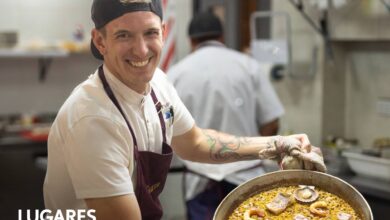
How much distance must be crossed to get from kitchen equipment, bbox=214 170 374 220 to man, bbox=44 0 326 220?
53mm

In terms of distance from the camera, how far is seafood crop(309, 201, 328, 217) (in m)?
1.12

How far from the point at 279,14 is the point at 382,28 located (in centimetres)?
58

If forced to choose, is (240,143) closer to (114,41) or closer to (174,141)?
(174,141)

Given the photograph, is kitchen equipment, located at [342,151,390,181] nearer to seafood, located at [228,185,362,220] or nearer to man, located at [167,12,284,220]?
man, located at [167,12,284,220]

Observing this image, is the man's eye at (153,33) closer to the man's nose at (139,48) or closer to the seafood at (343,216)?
the man's nose at (139,48)

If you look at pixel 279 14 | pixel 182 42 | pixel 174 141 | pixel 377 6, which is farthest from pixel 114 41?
pixel 182 42

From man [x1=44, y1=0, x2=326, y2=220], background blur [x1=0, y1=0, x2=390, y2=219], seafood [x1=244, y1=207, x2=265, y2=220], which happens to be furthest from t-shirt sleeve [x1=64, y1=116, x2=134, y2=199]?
background blur [x1=0, y1=0, x2=390, y2=219]

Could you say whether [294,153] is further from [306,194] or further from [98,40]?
[98,40]

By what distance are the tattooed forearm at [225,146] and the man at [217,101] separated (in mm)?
950

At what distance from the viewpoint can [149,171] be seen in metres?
1.34

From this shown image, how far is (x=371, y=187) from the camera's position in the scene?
7.82 ft

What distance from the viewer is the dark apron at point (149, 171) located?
128 cm

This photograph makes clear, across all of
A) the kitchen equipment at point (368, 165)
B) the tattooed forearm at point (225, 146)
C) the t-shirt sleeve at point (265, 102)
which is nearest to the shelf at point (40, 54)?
the t-shirt sleeve at point (265, 102)

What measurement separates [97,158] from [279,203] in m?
0.38
